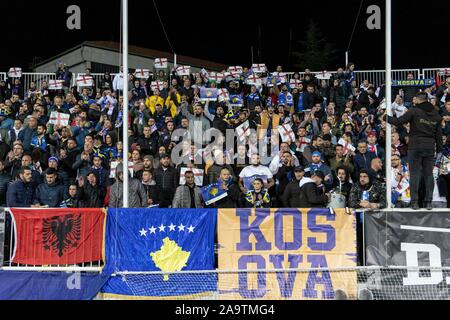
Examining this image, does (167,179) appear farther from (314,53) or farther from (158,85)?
(314,53)

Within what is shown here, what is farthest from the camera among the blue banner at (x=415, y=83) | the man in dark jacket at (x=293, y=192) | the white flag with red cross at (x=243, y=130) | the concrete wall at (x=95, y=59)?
the concrete wall at (x=95, y=59)

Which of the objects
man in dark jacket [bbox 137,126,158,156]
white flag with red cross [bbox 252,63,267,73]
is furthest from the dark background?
man in dark jacket [bbox 137,126,158,156]

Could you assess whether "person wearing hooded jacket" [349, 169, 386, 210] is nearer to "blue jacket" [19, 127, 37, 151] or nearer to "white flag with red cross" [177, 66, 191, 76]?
"blue jacket" [19, 127, 37, 151]

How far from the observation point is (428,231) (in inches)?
420

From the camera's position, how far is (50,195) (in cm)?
1219

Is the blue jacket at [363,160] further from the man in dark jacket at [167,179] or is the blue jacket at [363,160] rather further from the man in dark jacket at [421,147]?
the man in dark jacket at [167,179]

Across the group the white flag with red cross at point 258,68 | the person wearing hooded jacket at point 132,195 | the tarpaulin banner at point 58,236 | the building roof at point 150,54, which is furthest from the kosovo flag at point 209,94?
the building roof at point 150,54

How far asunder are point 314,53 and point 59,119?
27.9 meters

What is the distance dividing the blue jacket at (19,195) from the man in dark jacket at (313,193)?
197 inches

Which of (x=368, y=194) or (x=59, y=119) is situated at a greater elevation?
(x=59, y=119)

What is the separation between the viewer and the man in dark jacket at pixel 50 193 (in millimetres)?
12164

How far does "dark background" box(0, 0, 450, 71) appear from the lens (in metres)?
30.2

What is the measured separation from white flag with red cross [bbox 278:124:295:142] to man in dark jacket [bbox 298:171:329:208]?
11.2ft

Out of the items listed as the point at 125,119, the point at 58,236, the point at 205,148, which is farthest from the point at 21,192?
the point at 205,148
